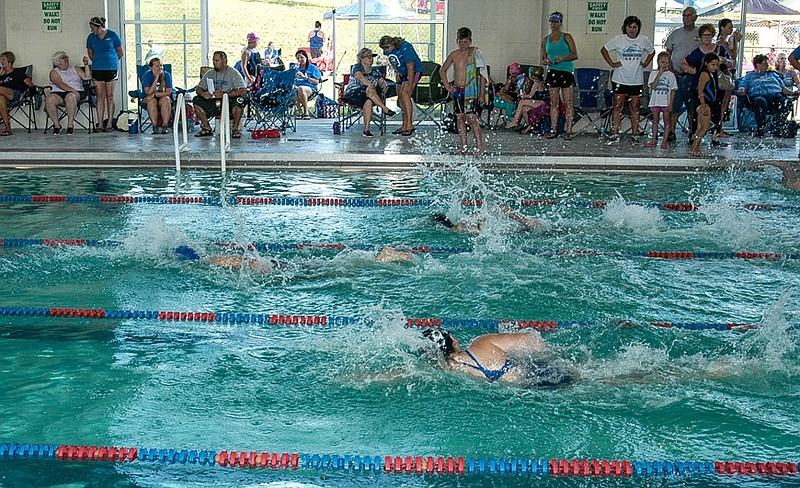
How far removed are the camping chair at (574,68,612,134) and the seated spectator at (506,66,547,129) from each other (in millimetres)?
501

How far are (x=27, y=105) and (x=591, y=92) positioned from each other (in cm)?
861

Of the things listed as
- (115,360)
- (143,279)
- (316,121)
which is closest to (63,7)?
(316,121)

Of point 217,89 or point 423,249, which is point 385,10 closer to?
point 217,89

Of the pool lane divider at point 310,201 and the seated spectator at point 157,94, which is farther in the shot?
the seated spectator at point 157,94

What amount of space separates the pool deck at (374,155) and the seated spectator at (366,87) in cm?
80

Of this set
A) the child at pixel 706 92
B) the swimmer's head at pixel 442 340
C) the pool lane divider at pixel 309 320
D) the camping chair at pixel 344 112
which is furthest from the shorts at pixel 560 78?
the swimmer's head at pixel 442 340

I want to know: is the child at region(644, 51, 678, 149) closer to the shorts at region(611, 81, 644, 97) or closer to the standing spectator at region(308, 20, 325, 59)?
the shorts at region(611, 81, 644, 97)

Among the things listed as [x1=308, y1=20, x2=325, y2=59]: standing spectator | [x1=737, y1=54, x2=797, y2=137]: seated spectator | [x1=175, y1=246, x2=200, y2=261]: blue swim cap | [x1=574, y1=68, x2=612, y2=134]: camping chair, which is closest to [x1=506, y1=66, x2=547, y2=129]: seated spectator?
[x1=574, y1=68, x2=612, y2=134]: camping chair

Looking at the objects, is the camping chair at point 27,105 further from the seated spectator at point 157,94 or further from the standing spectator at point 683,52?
the standing spectator at point 683,52

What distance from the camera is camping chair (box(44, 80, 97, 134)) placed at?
1335 cm

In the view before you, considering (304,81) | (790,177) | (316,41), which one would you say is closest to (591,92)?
(790,177)

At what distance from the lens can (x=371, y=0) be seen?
15828mm

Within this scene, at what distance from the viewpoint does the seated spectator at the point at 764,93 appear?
13.3 metres

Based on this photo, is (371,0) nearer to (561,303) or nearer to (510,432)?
(561,303)
